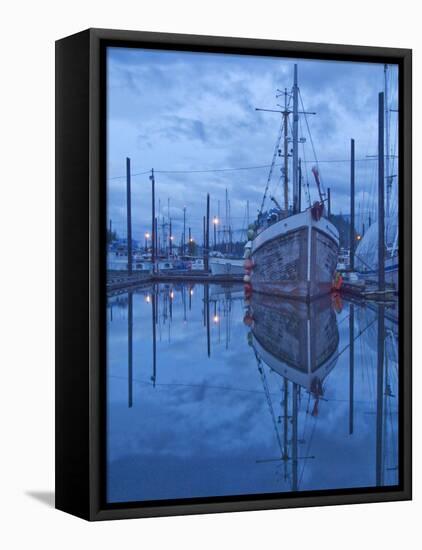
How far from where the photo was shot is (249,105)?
982 centimetres

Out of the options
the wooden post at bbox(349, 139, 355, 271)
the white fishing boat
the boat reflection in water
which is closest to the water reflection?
the boat reflection in water

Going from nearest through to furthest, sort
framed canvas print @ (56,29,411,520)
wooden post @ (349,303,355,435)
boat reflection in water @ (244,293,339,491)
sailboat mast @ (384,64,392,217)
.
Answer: framed canvas print @ (56,29,411,520), boat reflection in water @ (244,293,339,491), wooden post @ (349,303,355,435), sailboat mast @ (384,64,392,217)

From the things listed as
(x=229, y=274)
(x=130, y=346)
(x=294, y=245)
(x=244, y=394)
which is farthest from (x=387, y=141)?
(x=130, y=346)

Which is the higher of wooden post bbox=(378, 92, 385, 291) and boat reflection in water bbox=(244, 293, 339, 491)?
wooden post bbox=(378, 92, 385, 291)

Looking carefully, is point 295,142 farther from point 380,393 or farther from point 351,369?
point 380,393

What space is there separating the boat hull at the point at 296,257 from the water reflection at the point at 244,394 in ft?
0.34

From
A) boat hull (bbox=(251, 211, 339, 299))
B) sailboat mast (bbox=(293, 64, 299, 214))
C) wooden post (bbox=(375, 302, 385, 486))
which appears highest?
sailboat mast (bbox=(293, 64, 299, 214))

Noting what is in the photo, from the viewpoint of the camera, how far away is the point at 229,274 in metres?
9.80

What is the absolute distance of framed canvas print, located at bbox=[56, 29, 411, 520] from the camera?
373 inches

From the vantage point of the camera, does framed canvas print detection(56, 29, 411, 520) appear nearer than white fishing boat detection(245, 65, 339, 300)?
Yes

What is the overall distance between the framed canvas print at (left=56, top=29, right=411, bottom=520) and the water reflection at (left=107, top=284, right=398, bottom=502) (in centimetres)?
1

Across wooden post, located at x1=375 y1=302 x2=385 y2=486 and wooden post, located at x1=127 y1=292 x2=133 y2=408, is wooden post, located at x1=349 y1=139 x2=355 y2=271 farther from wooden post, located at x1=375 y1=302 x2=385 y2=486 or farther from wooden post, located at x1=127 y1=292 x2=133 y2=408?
wooden post, located at x1=127 y1=292 x2=133 y2=408

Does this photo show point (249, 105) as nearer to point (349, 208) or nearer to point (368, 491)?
point (349, 208)

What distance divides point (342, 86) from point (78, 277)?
2.29 m
